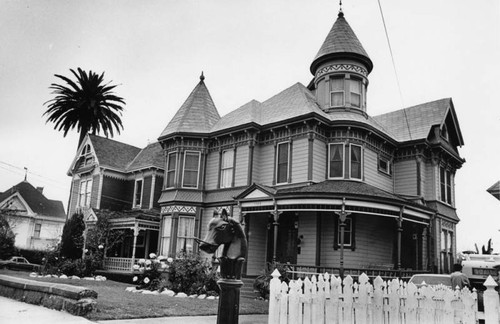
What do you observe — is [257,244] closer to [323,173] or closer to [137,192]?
[323,173]

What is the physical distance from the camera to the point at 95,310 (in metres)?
9.81

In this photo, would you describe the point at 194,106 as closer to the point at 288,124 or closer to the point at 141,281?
the point at 288,124

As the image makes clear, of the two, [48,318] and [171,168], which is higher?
[171,168]

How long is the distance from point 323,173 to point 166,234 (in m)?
9.50

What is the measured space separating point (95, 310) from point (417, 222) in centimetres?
1548

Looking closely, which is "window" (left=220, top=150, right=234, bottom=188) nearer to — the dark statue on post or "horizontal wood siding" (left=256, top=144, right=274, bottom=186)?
"horizontal wood siding" (left=256, top=144, right=274, bottom=186)

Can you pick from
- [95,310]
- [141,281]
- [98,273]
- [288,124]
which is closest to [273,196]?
[288,124]

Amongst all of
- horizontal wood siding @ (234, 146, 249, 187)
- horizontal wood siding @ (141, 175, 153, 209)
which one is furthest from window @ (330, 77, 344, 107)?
horizontal wood siding @ (141, 175, 153, 209)

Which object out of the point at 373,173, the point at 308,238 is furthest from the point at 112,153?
the point at 373,173

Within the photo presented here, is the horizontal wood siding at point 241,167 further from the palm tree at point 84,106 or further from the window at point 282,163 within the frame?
the palm tree at point 84,106

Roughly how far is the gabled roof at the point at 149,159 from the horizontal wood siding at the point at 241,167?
8.00 m

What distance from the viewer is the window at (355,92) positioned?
2373 centimetres

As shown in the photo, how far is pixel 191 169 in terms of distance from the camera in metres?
25.9

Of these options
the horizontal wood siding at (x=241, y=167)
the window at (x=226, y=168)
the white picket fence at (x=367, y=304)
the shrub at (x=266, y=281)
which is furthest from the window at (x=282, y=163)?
the white picket fence at (x=367, y=304)
